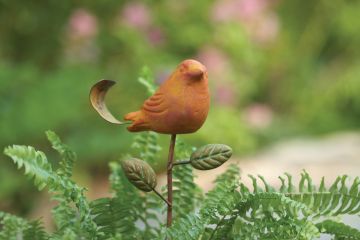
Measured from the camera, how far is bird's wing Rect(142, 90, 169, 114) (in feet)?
2.88

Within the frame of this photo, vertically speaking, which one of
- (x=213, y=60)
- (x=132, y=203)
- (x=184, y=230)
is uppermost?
(x=213, y=60)

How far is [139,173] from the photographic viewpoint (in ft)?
2.86

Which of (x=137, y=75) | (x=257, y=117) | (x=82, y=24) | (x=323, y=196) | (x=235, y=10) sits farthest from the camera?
(x=257, y=117)

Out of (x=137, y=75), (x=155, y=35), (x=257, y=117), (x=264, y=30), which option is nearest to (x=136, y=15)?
(x=155, y=35)

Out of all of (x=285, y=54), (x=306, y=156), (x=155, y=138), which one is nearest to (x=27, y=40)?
(x=306, y=156)

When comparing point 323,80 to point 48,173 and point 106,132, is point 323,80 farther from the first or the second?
point 48,173

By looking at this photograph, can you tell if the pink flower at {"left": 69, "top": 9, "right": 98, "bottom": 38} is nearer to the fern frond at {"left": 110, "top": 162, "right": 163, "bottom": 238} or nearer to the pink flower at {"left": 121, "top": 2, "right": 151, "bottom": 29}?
the pink flower at {"left": 121, "top": 2, "right": 151, "bottom": 29}

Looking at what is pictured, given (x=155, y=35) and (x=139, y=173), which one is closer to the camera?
(x=139, y=173)

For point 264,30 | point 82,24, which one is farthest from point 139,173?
point 264,30

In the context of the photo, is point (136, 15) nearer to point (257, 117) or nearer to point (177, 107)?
point (257, 117)

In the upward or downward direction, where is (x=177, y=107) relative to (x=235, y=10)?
downward

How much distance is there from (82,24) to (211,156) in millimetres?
3032

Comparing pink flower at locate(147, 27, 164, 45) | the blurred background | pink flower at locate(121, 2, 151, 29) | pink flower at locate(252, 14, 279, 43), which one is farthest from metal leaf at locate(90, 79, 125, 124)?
pink flower at locate(252, 14, 279, 43)

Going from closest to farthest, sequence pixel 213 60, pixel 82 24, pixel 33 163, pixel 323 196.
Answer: pixel 33 163, pixel 323 196, pixel 82 24, pixel 213 60
